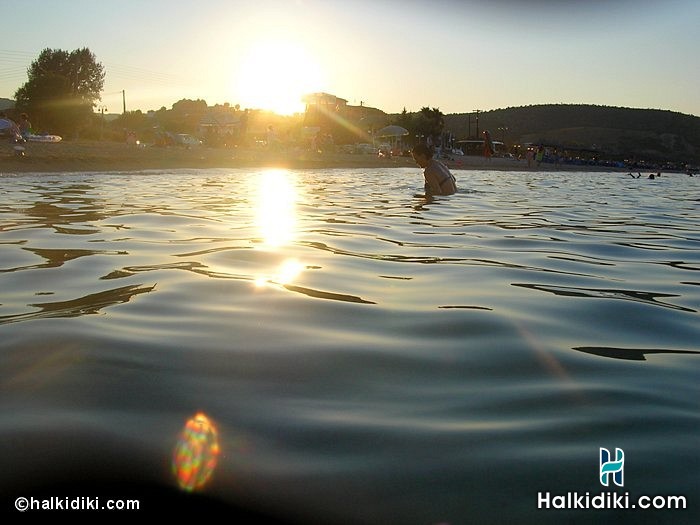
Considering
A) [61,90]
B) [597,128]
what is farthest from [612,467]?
[597,128]

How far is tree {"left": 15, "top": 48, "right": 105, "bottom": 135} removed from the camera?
150ft

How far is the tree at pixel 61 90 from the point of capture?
45787mm

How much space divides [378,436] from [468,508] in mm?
348

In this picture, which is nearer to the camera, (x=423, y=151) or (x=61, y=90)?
(x=423, y=151)

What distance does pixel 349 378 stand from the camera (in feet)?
6.43

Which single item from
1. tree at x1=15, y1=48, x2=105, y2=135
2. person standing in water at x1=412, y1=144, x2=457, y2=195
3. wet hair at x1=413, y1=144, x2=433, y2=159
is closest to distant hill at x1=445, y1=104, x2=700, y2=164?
tree at x1=15, y1=48, x2=105, y2=135

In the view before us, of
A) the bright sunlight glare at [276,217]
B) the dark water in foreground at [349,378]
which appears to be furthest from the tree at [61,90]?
the dark water in foreground at [349,378]

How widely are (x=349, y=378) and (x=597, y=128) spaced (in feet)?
400

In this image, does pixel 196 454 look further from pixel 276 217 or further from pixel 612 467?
pixel 276 217

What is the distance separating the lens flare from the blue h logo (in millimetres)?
827

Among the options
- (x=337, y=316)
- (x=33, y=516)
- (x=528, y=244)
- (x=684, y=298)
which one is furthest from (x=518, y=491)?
(x=528, y=244)

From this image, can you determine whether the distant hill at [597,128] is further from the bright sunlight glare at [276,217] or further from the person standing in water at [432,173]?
the bright sunlight glare at [276,217]

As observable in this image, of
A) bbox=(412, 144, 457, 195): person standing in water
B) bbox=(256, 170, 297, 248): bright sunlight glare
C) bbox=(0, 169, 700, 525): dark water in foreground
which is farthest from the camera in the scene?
bbox=(412, 144, 457, 195): person standing in water

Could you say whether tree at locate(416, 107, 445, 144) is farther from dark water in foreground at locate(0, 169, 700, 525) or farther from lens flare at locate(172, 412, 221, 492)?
lens flare at locate(172, 412, 221, 492)
